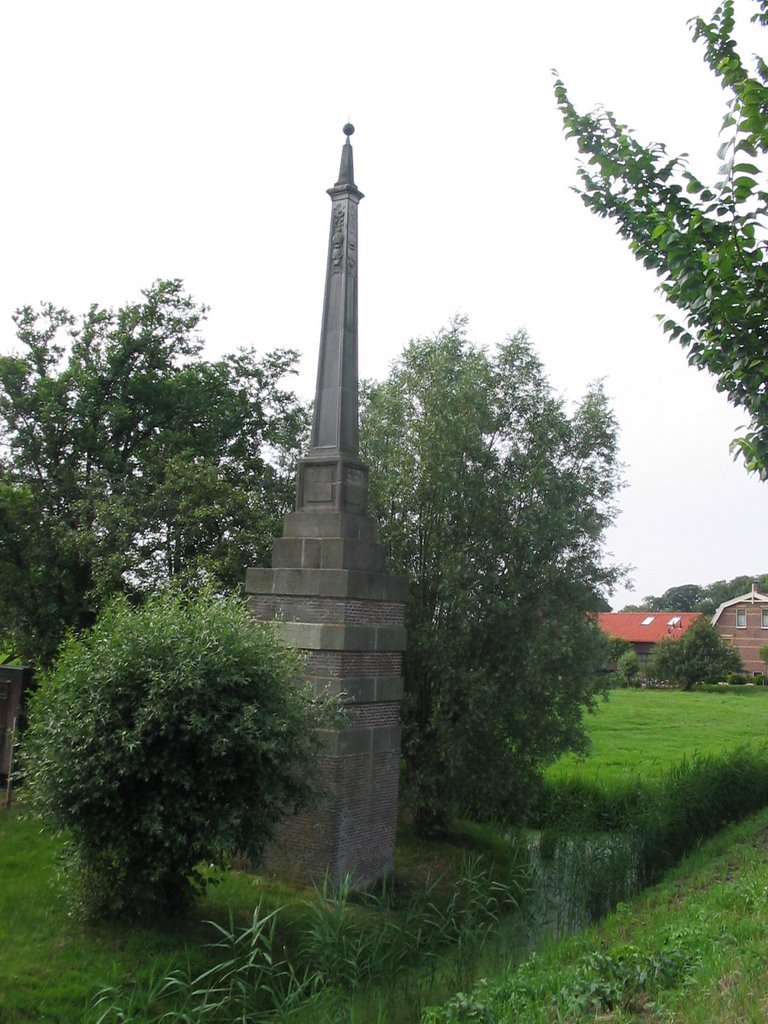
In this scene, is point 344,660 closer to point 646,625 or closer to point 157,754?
point 157,754

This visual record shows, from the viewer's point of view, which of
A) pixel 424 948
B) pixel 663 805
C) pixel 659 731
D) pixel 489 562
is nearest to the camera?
pixel 424 948

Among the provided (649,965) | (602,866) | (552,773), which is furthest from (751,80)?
(552,773)

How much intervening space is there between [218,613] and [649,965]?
5371mm

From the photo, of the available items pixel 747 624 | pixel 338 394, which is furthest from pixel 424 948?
pixel 747 624

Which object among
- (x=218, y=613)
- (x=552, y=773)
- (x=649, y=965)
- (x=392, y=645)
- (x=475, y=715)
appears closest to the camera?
(x=649, y=965)

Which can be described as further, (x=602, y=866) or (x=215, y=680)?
(x=602, y=866)

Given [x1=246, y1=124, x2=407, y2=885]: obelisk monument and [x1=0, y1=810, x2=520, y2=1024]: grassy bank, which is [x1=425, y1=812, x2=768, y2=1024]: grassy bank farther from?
[x1=246, y1=124, x2=407, y2=885]: obelisk monument

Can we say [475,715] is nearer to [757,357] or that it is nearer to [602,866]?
[602,866]

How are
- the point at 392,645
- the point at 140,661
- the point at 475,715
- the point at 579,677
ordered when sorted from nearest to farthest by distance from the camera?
the point at 140,661 < the point at 392,645 < the point at 475,715 < the point at 579,677

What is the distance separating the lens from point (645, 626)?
67.8 metres

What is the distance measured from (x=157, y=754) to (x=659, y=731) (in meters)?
23.5

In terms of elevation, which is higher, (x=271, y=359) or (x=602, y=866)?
(x=271, y=359)

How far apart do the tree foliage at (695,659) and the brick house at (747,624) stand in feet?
40.7

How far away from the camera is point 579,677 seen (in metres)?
14.6
